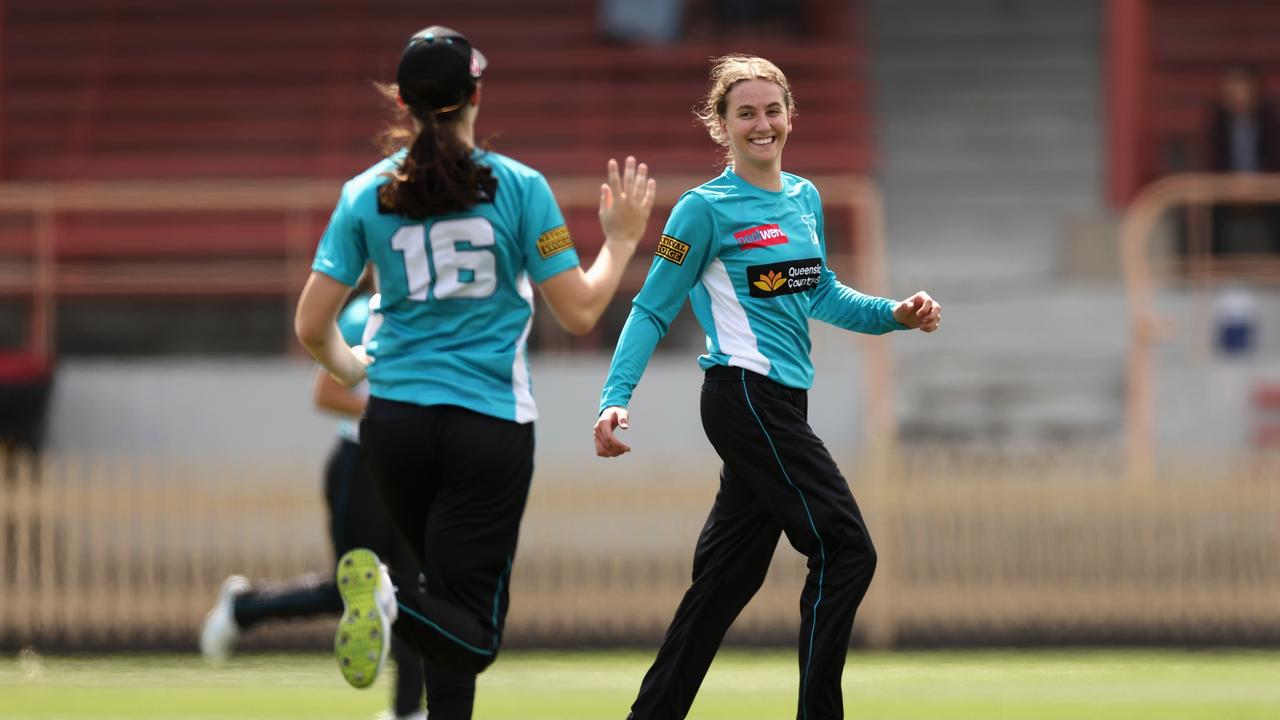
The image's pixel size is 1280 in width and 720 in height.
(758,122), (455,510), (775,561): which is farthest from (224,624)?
(775,561)

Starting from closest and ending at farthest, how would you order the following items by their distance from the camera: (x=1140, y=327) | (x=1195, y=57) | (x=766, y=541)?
1. (x=766, y=541)
2. (x=1140, y=327)
3. (x=1195, y=57)

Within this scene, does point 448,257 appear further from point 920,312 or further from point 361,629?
point 920,312

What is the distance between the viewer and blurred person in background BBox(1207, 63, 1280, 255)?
13578 mm

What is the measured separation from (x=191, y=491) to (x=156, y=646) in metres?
0.91

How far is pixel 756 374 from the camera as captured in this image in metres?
5.02

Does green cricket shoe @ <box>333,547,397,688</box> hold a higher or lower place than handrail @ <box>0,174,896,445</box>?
lower

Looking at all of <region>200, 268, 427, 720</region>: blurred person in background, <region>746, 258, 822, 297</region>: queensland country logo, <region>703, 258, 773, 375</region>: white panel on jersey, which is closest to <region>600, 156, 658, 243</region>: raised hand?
<region>703, 258, 773, 375</region>: white panel on jersey

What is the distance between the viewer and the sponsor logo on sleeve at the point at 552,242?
493 centimetres

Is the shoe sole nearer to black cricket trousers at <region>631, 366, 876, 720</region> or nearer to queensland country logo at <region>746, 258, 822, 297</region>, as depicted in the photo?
black cricket trousers at <region>631, 366, 876, 720</region>

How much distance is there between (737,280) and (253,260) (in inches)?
409

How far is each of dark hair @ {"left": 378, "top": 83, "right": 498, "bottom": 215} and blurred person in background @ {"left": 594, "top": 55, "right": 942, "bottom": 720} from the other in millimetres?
553

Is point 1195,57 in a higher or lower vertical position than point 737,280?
higher

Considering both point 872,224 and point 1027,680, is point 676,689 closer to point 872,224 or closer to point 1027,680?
point 1027,680

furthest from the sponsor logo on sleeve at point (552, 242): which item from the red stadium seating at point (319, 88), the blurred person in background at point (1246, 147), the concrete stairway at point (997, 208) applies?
the red stadium seating at point (319, 88)
